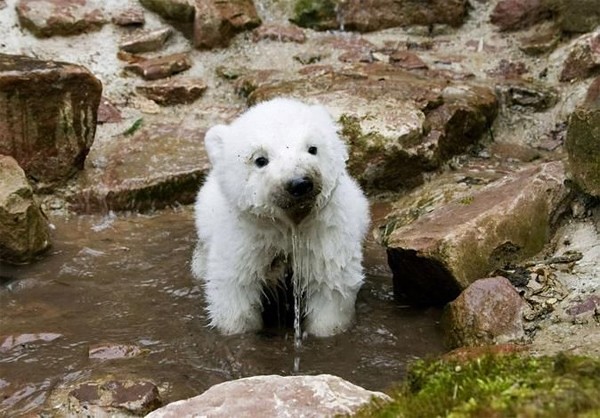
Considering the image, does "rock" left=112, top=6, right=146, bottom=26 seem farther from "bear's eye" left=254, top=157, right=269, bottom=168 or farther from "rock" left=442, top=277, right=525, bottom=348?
"rock" left=442, top=277, right=525, bottom=348

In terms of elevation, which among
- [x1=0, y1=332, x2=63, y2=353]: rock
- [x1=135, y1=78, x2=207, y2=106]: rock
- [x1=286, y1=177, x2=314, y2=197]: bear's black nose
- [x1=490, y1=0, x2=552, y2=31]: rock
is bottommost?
[x1=0, y1=332, x2=63, y2=353]: rock

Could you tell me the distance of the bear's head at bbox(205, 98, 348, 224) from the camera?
472 centimetres

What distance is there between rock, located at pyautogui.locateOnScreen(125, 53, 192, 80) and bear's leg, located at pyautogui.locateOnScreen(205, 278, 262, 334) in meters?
4.42

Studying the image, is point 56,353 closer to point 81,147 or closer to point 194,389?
point 194,389

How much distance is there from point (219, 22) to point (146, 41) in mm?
888

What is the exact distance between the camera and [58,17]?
31.4ft

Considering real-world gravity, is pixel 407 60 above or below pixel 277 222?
above

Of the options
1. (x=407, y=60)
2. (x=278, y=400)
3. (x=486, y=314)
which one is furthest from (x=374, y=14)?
(x=278, y=400)

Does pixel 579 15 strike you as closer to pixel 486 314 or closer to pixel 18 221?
pixel 486 314

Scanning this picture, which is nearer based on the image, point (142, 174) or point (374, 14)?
point (142, 174)

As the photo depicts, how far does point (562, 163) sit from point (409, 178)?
1989 millimetres

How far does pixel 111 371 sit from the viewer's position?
492cm

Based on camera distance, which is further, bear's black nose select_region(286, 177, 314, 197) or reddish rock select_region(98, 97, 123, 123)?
reddish rock select_region(98, 97, 123, 123)

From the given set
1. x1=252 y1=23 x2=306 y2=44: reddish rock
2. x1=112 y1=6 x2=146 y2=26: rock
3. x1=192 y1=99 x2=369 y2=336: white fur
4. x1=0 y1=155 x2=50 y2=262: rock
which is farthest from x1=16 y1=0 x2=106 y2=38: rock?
x1=192 y1=99 x2=369 y2=336: white fur
